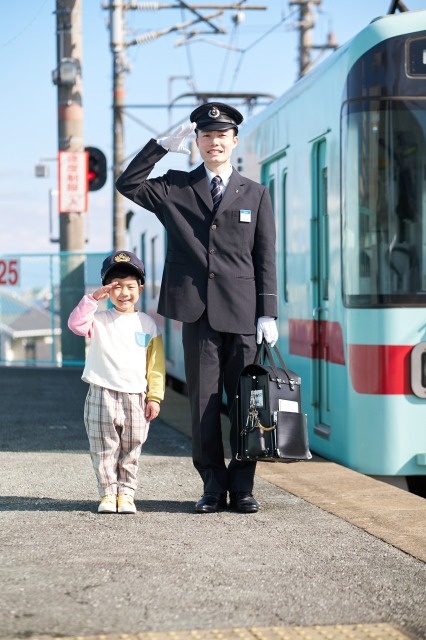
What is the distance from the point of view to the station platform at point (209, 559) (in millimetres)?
4250

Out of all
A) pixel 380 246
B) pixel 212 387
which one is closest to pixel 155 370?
pixel 212 387

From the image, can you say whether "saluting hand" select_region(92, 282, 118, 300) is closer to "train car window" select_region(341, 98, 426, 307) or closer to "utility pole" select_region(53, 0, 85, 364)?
"train car window" select_region(341, 98, 426, 307)

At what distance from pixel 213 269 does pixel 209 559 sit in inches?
61.2

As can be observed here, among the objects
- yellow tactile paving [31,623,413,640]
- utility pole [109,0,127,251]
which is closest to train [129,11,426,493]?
yellow tactile paving [31,623,413,640]

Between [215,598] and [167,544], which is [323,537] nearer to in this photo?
[167,544]

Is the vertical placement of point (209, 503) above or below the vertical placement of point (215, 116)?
below

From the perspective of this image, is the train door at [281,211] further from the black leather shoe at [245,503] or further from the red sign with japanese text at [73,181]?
the red sign with japanese text at [73,181]

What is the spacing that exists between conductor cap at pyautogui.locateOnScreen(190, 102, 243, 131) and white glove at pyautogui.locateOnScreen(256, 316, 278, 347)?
3.10 feet

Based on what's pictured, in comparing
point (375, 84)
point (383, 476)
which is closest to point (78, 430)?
point (383, 476)

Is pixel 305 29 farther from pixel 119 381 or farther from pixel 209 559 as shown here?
pixel 209 559

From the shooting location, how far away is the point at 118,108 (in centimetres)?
2858

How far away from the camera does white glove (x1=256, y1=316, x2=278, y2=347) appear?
6.23 metres

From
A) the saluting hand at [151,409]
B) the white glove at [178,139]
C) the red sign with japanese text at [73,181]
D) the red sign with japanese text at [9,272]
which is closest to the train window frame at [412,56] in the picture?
the white glove at [178,139]

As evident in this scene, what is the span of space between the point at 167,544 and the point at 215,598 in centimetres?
101
